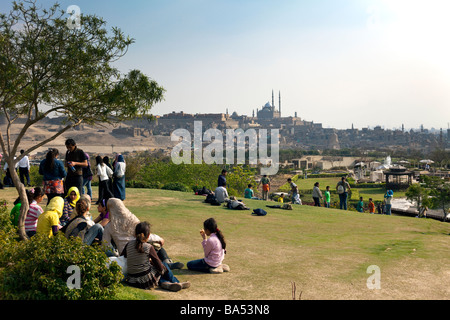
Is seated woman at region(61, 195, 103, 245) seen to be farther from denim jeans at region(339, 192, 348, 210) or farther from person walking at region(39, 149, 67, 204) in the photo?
denim jeans at region(339, 192, 348, 210)

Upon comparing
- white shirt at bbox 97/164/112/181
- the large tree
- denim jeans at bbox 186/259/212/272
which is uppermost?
the large tree

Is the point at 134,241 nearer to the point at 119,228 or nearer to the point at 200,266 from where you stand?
the point at 119,228

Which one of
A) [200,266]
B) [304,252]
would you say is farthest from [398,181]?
[200,266]

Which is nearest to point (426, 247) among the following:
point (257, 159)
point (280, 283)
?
point (280, 283)

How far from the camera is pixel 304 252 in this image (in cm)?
801

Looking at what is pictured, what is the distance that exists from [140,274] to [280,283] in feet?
6.30

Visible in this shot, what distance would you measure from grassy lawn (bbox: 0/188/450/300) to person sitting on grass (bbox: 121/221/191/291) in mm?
134

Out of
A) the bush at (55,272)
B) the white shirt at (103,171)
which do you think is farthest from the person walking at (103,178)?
the bush at (55,272)

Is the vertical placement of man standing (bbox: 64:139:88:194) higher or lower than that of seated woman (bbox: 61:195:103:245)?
higher

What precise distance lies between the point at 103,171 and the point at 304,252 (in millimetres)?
5422

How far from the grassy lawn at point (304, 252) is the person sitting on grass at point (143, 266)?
13cm

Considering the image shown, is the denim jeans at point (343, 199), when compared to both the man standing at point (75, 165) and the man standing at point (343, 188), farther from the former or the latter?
the man standing at point (75, 165)

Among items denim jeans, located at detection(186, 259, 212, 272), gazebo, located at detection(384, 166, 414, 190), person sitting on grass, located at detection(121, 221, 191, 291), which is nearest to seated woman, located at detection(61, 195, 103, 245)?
person sitting on grass, located at detection(121, 221, 191, 291)

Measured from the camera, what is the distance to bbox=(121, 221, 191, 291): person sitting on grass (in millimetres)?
5367
